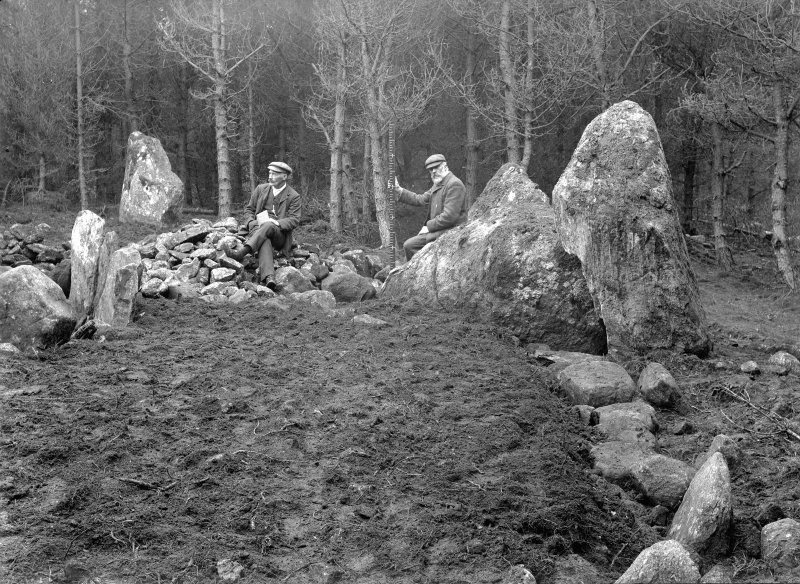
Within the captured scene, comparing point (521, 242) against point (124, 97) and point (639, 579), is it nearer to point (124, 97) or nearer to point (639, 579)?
point (639, 579)

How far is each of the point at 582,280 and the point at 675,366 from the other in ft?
4.15

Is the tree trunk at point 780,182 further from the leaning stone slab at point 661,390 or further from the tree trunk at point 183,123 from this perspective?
the tree trunk at point 183,123

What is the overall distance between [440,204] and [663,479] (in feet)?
22.6

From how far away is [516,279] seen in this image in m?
8.18

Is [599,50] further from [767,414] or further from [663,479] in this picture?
[663,479]

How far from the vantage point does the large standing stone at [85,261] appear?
7832 millimetres

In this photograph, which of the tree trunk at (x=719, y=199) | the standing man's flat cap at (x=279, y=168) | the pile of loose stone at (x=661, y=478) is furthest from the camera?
the tree trunk at (x=719, y=199)

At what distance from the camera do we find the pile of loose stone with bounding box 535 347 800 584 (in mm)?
3566

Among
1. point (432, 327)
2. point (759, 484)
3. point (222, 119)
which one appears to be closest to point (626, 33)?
point (222, 119)

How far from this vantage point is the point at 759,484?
496cm

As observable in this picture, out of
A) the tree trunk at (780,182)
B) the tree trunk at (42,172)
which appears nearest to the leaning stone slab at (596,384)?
the tree trunk at (780,182)

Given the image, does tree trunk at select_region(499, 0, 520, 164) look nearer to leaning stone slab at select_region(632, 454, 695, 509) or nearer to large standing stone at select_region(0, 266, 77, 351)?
large standing stone at select_region(0, 266, 77, 351)

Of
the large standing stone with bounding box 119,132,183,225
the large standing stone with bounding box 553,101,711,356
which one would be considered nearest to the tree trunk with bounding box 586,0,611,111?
the large standing stone with bounding box 119,132,183,225

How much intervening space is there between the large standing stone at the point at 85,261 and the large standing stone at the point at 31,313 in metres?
1.07
